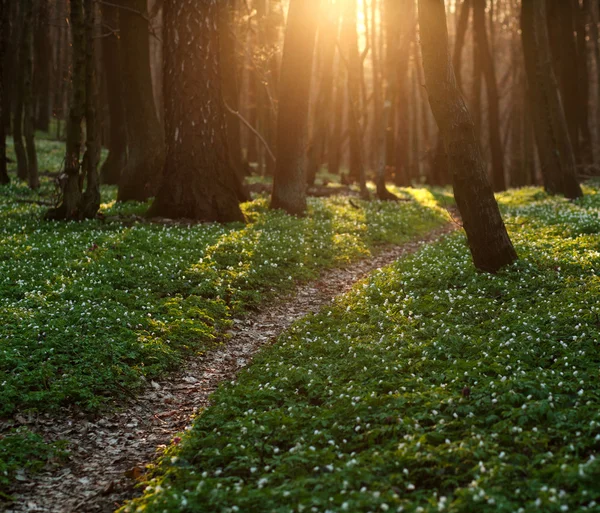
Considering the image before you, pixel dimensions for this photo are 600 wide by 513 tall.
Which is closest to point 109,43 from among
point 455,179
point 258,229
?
point 258,229

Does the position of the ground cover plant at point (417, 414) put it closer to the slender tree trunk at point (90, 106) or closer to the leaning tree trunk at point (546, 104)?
the slender tree trunk at point (90, 106)

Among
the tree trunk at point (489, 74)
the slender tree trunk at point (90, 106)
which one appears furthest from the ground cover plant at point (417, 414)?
Answer: the tree trunk at point (489, 74)

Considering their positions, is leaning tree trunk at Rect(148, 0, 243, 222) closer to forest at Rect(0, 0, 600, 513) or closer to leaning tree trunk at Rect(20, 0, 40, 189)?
forest at Rect(0, 0, 600, 513)

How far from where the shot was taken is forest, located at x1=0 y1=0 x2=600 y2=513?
5617mm

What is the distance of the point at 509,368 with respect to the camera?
7.23 metres

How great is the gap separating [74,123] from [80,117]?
0.25 metres

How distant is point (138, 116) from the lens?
20656 mm

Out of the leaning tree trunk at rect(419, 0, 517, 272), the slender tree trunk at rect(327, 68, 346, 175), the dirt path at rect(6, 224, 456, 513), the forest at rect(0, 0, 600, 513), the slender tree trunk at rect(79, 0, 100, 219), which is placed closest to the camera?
the forest at rect(0, 0, 600, 513)

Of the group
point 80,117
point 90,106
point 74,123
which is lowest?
point 74,123

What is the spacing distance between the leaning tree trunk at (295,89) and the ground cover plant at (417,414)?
9.91 metres

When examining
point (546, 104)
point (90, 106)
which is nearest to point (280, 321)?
point (90, 106)

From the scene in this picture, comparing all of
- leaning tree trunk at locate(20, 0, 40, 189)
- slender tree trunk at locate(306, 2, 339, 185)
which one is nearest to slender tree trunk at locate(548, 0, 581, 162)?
slender tree trunk at locate(306, 2, 339, 185)

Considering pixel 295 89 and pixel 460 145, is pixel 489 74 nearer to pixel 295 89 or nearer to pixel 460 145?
pixel 295 89

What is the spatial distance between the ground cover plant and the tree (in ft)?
28.9
